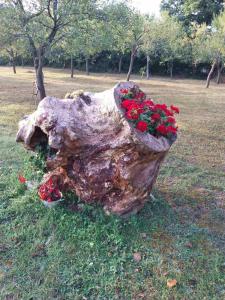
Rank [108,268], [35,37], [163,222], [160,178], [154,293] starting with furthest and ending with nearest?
[35,37] → [160,178] → [163,222] → [108,268] → [154,293]

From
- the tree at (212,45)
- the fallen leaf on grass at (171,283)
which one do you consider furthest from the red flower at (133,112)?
the tree at (212,45)

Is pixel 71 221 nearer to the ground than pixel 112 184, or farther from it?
nearer to the ground

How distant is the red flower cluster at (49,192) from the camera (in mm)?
3838

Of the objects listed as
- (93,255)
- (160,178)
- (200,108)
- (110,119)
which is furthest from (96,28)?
(93,255)

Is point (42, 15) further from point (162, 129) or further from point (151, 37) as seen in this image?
point (151, 37)

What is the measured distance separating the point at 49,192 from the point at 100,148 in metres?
0.90

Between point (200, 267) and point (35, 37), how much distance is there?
8.70 m

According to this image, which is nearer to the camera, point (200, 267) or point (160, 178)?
point (200, 267)

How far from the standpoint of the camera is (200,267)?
3.13 metres

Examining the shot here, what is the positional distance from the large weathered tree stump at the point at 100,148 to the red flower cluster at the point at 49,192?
181mm

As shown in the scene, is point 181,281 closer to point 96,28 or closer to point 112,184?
point 112,184

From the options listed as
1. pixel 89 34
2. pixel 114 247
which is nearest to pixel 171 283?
pixel 114 247

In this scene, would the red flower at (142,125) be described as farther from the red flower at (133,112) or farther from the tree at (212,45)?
the tree at (212,45)

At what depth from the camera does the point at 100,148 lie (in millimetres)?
3590
